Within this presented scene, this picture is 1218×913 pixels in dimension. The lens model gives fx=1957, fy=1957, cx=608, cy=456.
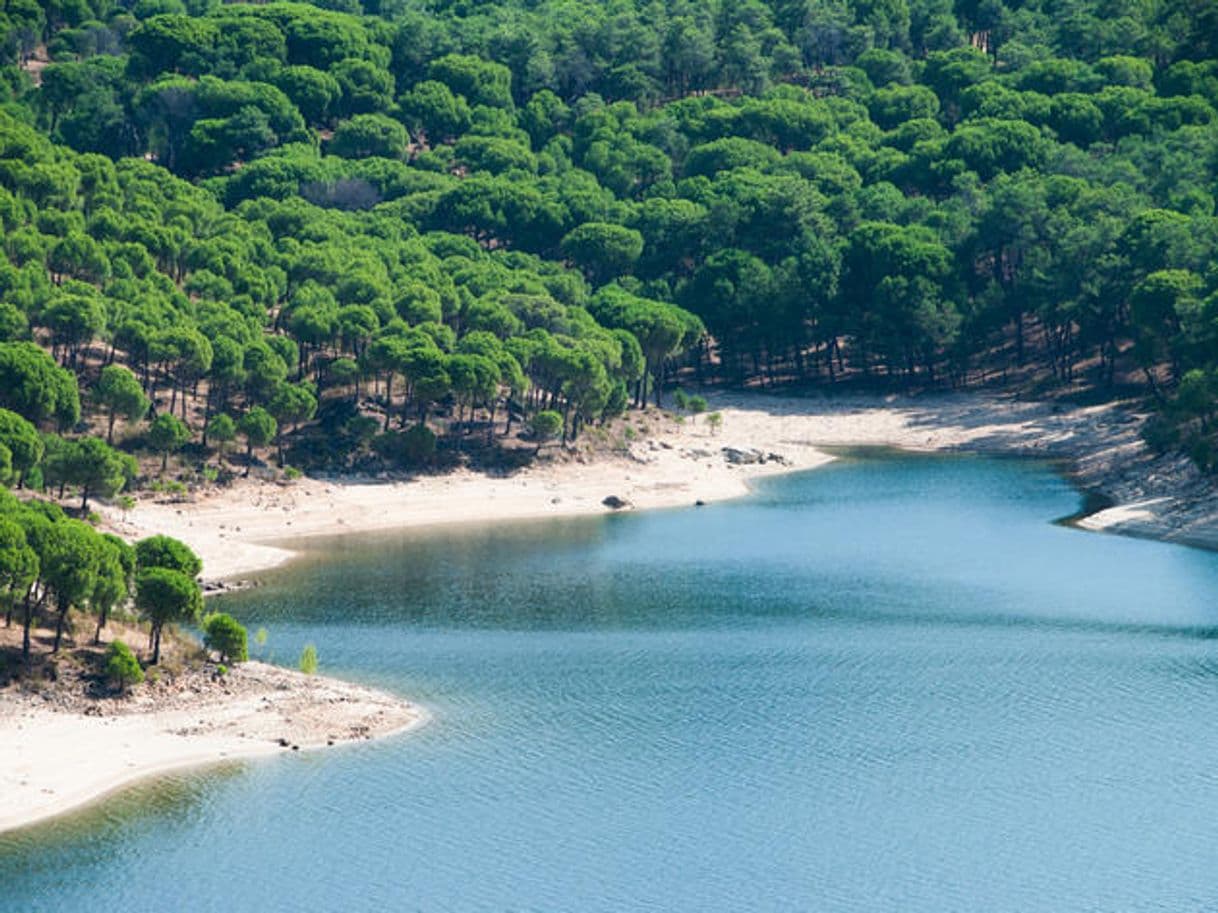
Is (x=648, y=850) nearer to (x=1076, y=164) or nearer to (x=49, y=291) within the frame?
(x=49, y=291)

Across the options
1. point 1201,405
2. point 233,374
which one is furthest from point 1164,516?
point 233,374

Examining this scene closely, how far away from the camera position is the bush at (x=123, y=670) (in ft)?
230

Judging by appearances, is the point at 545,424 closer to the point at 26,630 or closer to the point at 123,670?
the point at 123,670

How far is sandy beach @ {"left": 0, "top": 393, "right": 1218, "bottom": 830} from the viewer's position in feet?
218

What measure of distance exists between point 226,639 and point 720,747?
19.5 metres

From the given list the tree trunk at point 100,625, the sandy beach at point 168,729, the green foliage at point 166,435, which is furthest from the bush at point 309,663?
the green foliage at point 166,435

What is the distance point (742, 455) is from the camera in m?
138

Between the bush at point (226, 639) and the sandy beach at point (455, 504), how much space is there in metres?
0.67

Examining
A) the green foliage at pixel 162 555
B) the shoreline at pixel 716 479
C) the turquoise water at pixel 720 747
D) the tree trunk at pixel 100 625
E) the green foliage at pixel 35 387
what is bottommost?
the turquoise water at pixel 720 747

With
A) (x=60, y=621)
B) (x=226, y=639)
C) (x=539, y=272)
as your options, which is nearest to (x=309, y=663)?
(x=226, y=639)

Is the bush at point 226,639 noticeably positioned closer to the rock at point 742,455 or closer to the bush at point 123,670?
the bush at point 123,670

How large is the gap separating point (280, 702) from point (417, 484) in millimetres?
50843

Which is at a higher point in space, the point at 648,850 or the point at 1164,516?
the point at 1164,516

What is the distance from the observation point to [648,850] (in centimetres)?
6009
